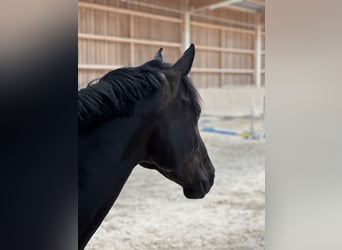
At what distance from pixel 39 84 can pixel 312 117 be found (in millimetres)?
579

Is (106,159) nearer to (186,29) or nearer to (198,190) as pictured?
(198,190)

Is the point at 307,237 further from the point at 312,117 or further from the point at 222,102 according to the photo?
the point at 222,102

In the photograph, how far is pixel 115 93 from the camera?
43.2 inches

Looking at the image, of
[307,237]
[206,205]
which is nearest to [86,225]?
[307,237]

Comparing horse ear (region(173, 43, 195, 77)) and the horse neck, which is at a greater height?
horse ear (region(173, 43, 195, 77))

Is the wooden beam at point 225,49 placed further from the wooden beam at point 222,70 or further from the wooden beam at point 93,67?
the wooden beam at point 93,67

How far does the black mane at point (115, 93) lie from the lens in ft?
3.45

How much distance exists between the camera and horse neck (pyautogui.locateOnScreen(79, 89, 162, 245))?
3.30 ft

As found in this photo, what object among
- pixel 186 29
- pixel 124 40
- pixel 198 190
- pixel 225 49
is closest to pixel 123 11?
pixel 124 40

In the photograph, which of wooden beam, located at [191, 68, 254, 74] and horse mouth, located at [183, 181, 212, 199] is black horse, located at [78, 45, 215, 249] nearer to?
horse mouth, located at [183, 181, 212, 199]

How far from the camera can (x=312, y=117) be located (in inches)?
33.7

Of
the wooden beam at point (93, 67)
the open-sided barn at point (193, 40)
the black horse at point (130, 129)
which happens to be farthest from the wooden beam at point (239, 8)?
the black horse at point (130, 129)

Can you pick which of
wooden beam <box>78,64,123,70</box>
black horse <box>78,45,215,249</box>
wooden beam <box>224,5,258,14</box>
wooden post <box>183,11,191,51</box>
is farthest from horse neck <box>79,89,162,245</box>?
wooden beam <box>224,5,258,14</box>

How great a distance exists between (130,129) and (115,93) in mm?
107
